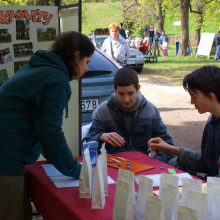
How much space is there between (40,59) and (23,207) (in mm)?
817

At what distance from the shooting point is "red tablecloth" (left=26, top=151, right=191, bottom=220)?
166 cm

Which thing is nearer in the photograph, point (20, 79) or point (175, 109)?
point (20, 79)

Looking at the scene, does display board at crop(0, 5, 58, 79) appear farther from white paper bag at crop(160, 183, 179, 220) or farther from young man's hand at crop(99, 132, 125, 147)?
white paper bag at crop(160, 183, 179, 220)

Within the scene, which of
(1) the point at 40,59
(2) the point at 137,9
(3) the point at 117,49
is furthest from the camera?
(2) the point at 137,9

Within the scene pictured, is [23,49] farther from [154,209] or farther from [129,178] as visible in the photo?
[154,209]

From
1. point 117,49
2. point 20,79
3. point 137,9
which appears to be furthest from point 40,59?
point 137,9

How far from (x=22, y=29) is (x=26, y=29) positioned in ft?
0.10

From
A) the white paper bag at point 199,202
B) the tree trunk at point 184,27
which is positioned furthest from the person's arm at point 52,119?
the tree trunk at point 184,27

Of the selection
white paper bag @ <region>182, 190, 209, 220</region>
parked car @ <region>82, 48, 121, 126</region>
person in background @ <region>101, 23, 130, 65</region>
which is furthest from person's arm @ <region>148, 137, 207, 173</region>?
person in background @ <region>101, 23, 130, 65</region>

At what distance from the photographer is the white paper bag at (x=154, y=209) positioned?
4.22ft

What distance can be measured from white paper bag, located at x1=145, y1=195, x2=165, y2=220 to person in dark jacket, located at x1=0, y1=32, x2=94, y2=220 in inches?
23.8

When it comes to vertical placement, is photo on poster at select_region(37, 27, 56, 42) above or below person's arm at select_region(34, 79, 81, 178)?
above

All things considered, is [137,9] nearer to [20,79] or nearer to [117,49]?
[117,49]

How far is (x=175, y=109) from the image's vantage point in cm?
802
